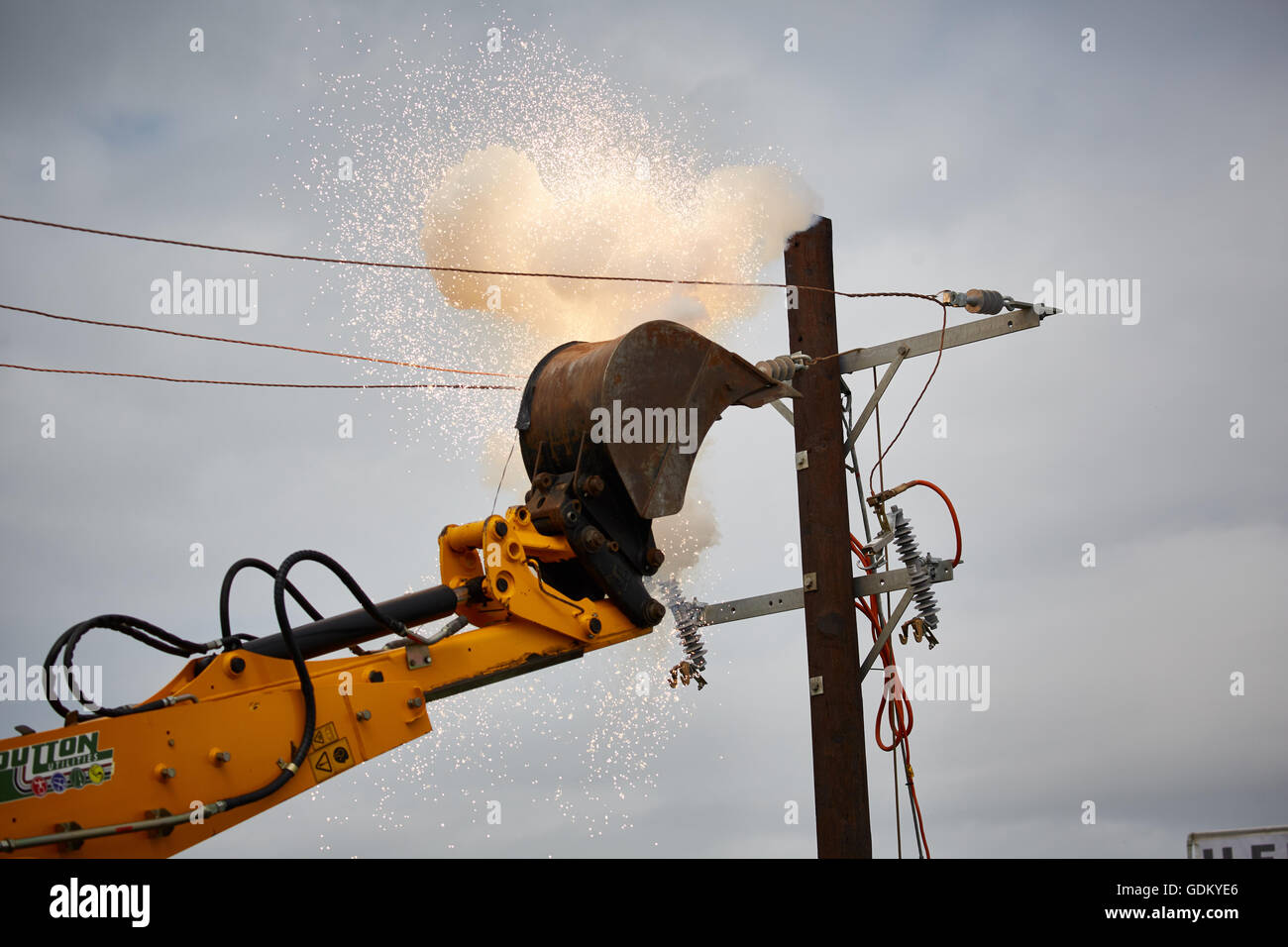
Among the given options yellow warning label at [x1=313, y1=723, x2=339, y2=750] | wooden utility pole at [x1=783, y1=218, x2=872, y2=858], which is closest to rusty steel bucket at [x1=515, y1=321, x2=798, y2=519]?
yellow warning label at [x1=313, y1=723, x2=339, y2=750]

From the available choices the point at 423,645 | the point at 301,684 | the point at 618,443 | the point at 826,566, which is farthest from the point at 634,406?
the point at 826,566

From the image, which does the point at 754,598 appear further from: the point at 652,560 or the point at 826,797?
the point at 652,560

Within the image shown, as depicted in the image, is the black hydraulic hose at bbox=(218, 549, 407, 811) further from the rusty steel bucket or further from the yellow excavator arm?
the rusty steel bucket

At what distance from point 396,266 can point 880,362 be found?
3.73 meters

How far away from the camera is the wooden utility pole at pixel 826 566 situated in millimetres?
9305

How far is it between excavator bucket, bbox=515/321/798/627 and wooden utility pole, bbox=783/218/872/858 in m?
2.71

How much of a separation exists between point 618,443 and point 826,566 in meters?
3.34

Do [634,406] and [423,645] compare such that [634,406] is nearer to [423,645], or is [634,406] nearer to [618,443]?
[618,443]

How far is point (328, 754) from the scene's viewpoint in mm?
5730

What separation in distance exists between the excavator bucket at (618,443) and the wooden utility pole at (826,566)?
8.88 ft
